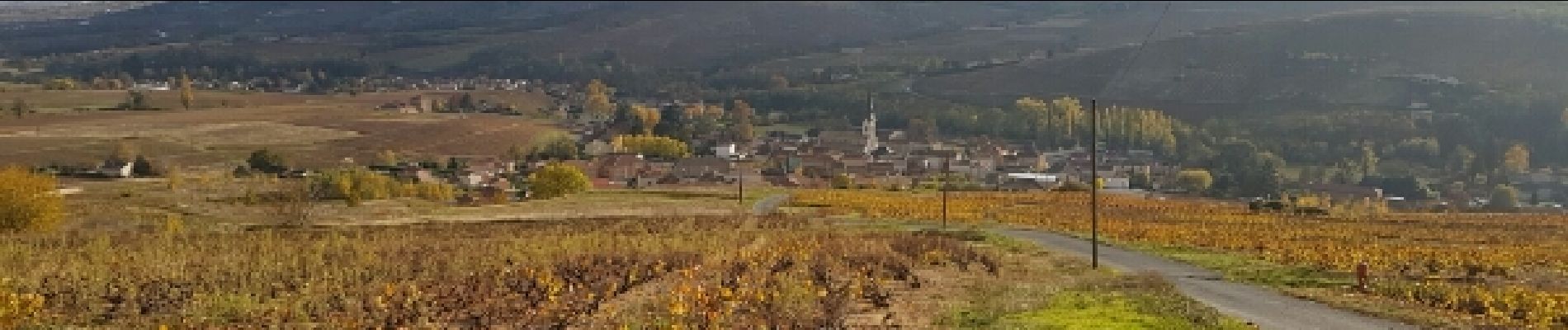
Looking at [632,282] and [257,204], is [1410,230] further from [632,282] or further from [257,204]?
[257,204]

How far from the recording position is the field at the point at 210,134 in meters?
97.6

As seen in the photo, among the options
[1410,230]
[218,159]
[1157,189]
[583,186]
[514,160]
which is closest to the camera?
[1410,230]

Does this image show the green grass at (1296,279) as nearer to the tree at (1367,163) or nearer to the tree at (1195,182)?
the tree at (1195,182)

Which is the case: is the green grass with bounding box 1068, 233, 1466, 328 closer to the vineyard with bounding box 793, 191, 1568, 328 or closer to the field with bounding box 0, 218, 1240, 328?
the vineyard with bounding box 793, 191, 1568, 328

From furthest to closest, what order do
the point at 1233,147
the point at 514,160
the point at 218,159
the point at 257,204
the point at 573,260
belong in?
the point at 1233,147 → the point at 514,160 → the point at 218,159 → the point at 257,204 → the point at 573,260

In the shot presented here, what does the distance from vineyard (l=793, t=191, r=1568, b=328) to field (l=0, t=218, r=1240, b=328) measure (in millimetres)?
8493

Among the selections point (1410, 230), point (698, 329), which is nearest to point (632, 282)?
point (698, 329)

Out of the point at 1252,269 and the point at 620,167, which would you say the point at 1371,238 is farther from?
the point at 620,167

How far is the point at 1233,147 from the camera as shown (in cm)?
17475

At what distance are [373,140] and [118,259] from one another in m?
155

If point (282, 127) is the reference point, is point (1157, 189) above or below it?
below

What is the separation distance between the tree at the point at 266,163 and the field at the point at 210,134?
284cm

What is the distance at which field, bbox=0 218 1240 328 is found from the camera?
19.8 metres

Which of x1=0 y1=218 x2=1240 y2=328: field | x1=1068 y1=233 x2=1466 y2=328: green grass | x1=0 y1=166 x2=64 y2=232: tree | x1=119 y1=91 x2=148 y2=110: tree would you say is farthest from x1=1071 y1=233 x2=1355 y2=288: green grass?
x1=119 y1=91 x2=148 y2=110: tree
